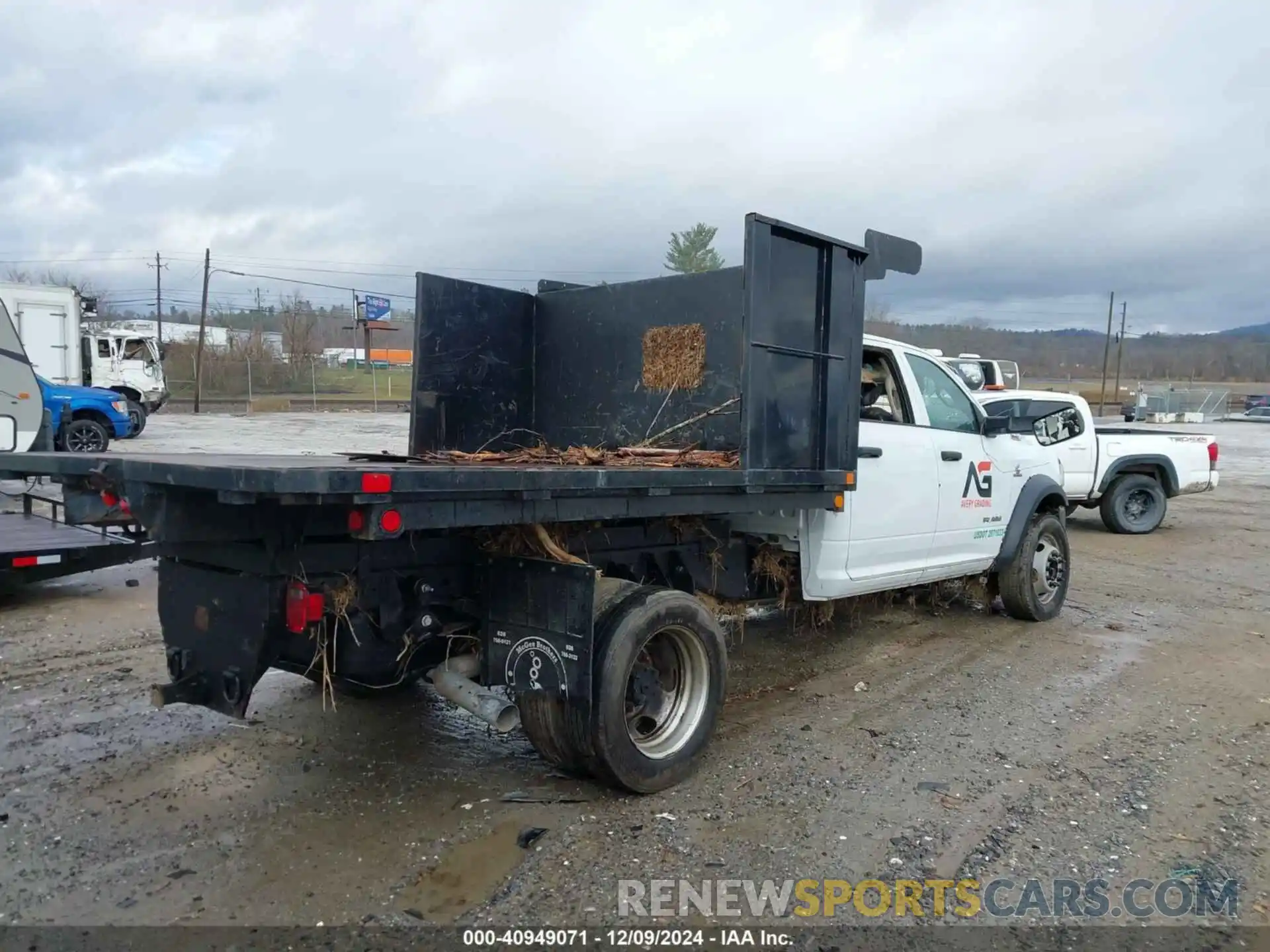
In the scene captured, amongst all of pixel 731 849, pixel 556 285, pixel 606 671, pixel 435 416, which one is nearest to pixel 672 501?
pixel 606 671

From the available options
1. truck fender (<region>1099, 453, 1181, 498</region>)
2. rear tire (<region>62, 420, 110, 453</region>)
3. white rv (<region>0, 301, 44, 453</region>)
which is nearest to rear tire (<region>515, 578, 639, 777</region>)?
white rv (<region>0, 301, 44, 453</region>)

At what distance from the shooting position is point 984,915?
319 cm

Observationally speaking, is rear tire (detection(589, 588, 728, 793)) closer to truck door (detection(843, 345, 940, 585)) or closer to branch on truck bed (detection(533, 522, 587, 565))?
branch on truck bed (detection(533, 522, 587, 565))

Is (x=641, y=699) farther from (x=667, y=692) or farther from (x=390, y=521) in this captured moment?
(x=390, y=521)

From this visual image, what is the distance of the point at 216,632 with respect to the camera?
3645mm

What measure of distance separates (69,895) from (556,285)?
4257 millimetres

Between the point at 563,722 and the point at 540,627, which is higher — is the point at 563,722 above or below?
below

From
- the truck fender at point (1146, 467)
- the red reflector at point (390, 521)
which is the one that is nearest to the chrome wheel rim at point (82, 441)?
the red reflector at point (390, 521)

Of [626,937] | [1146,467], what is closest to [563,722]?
[626,937]

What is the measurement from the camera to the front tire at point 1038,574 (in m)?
7.08

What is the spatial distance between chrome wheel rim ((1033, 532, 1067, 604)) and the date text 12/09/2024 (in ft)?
16.4

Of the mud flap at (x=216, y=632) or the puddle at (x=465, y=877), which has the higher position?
the mud flap at (x=216, y=632)

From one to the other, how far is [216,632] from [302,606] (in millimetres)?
522

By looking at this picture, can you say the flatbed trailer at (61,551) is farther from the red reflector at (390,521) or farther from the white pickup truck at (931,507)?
the white pickup truck at (931,507)
